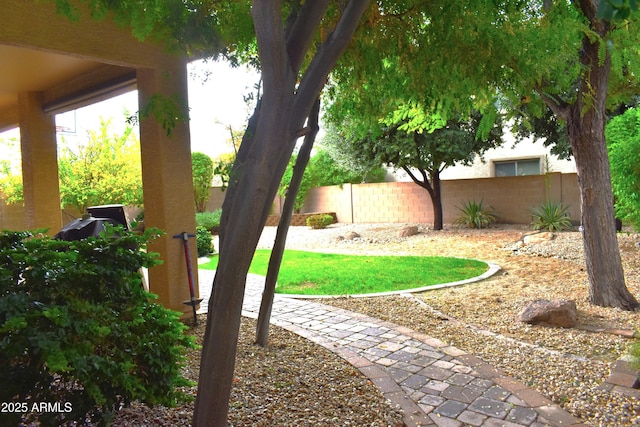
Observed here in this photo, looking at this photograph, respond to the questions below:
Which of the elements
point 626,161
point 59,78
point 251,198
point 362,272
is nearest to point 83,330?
point 251,198

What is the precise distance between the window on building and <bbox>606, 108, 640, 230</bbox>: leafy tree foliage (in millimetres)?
10909

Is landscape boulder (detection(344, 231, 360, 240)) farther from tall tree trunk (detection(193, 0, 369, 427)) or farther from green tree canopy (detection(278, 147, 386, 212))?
tall tree trunk (detection(193, 0, 369, 427))

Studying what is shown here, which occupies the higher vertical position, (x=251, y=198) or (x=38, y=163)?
(x=38, y=163)

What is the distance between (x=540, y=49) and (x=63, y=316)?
4571 millimetres

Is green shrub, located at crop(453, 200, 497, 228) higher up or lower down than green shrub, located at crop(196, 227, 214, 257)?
higher up

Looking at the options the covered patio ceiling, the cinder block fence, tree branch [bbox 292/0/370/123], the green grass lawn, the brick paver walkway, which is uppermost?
the covered patio ceiling

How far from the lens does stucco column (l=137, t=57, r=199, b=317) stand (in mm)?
5055

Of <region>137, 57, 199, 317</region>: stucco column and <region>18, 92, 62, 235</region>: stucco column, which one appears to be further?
<region>18, 92, 62, 235</region>: stucco column

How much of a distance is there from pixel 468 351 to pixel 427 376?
0.80 metres

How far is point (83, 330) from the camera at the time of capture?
2125 millimetres

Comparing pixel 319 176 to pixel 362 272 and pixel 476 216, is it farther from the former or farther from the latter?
pixel 362 272

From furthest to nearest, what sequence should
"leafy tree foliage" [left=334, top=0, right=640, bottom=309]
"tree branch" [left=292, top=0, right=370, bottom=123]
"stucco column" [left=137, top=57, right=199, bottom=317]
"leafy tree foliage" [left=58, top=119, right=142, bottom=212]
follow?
"leafy tree foliage" [left=58, top=119, right=142, bottom=212] → "stucco column" [left=137, top=57, right=199, bottom=317] → "leafy tree foliage" [left=334, top=0, right=640, bottom=309] → "tree branch" [left=292, top=0, right=370, bottom=123]

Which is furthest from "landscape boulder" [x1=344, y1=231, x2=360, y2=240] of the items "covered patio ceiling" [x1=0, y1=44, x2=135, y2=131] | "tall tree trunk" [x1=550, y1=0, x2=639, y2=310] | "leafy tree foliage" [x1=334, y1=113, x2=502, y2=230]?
"covered patio ceiling" [x1=0, y1=44, x2=135, y2=131]

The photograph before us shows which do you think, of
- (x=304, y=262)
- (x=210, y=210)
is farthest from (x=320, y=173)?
(x=304, y=262)
